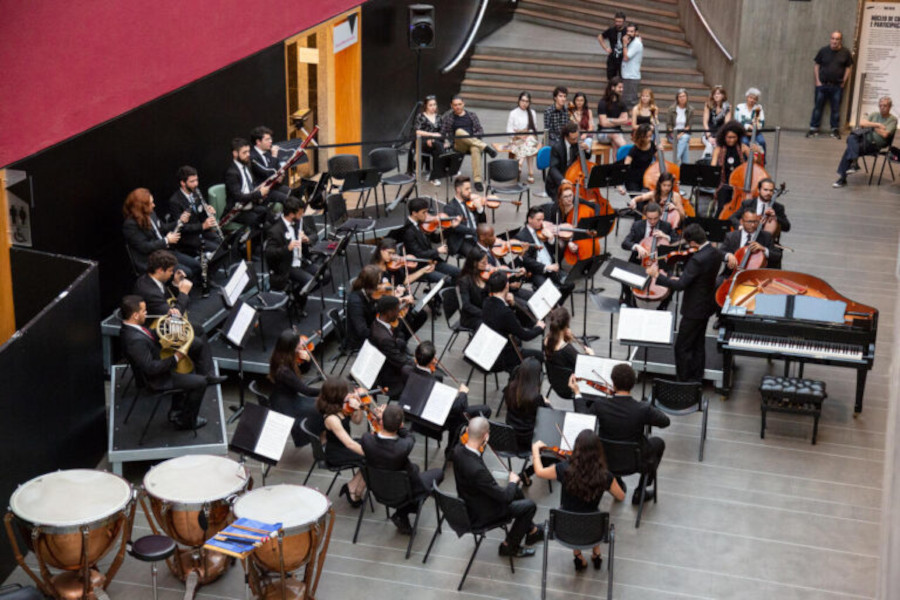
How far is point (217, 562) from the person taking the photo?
8.18 m

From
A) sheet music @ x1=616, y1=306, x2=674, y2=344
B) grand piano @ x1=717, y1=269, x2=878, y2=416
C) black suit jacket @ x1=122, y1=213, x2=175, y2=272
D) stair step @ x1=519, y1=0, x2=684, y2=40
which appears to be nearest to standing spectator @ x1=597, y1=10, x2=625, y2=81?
stair step @ x1=519, y1=0, x2=684, y2=40

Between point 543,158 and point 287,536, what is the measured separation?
901 centimetres

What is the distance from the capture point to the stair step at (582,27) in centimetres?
2117

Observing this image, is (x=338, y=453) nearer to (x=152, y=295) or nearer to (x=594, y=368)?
(x=594, y=368)

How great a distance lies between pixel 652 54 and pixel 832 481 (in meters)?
12.9

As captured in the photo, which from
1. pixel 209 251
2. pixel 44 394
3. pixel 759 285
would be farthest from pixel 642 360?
pixel 44 394

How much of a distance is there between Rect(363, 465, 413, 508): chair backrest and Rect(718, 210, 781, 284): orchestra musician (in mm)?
5011

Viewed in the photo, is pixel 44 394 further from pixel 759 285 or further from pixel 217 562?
pixel 759 285

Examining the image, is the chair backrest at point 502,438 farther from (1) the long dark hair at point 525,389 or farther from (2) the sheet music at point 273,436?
(2) the sheet music at point 273,436

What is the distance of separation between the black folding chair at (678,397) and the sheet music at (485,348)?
136cm

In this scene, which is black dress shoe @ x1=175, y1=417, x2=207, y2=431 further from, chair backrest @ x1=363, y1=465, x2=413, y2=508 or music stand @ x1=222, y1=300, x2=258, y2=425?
chair backrest @ x1=363, y1=465, x2=413, y2=508

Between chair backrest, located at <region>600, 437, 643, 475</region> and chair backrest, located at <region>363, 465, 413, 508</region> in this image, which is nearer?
chair backrest, located at <region>363, 465, 413, 508</region>

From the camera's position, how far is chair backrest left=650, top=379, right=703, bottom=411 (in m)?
9.57

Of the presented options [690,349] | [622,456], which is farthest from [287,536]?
[690,349]
